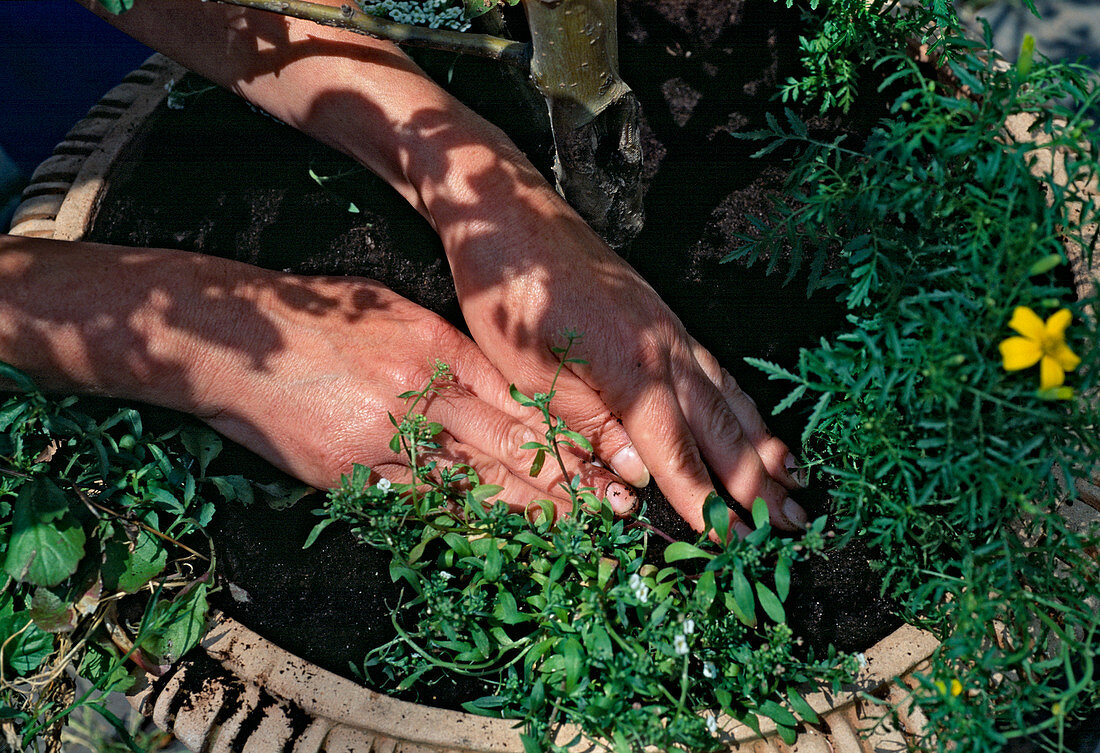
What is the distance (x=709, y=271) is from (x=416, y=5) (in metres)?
0.93

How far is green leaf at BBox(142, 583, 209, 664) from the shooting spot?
1433mm

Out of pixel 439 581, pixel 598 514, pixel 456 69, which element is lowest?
pixel 439 581

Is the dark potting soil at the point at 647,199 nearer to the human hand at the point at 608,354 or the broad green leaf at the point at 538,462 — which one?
the human hand at the point at 608,354

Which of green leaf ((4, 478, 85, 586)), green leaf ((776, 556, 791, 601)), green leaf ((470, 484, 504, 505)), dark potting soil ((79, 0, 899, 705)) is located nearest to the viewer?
green leaf ((776, 556, 791, 601))

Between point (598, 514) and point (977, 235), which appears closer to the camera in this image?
point (977, 235)

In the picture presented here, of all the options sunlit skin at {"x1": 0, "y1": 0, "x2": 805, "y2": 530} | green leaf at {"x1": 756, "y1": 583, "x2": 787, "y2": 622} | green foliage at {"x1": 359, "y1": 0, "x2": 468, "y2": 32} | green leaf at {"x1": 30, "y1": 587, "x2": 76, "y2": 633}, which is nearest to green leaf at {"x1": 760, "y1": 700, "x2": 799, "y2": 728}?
green leaf at {"x1": 756, "y1": 583, "x2": 787, "y2": 622}

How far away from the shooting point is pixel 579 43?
1.29m

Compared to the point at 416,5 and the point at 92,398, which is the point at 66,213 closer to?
the point at 92,398

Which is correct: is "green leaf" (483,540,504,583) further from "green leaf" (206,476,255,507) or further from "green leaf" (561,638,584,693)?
"green leaf" (206,476,255,507)

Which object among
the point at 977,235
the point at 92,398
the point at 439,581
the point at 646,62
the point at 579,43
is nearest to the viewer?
the point at 977,235

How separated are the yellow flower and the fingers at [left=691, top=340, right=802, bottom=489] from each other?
772mm

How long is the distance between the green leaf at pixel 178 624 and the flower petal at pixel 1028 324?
1.48 m

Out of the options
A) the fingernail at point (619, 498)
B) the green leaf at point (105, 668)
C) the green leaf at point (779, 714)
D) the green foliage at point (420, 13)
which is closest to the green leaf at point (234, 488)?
the green leaf at point (105, 668)

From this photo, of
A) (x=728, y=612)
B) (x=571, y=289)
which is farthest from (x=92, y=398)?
(x=728, y=612)
